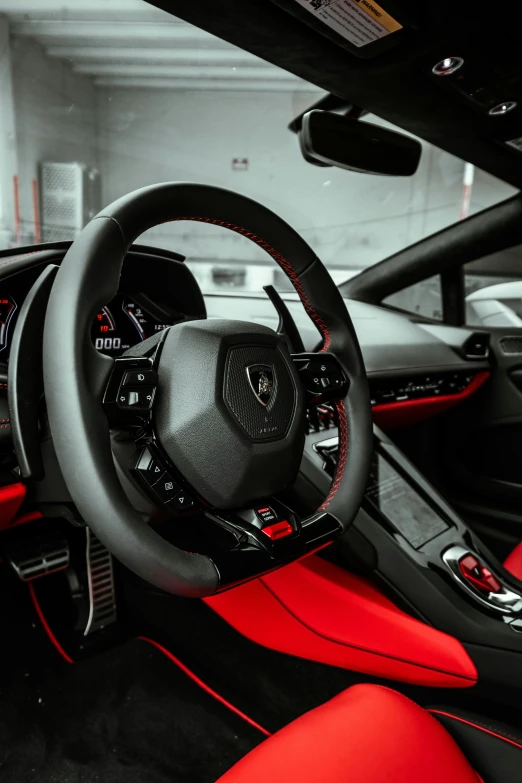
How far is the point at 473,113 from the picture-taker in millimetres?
1785

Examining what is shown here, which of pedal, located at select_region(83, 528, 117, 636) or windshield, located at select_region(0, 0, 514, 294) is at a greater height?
windshield, located at select_region(0, 0, 514, 294)

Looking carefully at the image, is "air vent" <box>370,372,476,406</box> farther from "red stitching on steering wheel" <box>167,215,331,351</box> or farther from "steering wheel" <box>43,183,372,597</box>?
"steering wheel" <box>43,183,372,597</box>

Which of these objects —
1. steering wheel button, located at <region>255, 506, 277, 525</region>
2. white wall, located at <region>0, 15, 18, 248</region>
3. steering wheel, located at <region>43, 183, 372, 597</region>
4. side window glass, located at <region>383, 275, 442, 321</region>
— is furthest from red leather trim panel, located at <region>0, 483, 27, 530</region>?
side window glass, located at <region>383, 275, 442, 321</region>

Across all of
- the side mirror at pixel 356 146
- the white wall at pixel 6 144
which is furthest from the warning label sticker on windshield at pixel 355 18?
the white wall at pixel 6 144

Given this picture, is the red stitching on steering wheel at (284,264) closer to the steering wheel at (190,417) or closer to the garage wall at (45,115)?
the steering wheel at (190,417)

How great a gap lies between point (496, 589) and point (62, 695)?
44.7 inches

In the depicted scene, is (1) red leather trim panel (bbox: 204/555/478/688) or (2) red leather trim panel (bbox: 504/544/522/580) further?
(2) red leather trim panel (bbox: 504/544/522/580)

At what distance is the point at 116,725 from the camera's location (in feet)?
4.96

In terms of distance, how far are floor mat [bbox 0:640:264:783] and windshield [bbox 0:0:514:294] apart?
43.0 inches

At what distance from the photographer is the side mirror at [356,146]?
5.29 ft

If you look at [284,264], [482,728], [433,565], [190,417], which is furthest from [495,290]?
[190,417]

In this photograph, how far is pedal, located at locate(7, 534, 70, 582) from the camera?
1405 millimetres

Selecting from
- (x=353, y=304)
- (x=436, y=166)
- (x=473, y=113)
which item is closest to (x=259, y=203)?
(x=473, y=113)

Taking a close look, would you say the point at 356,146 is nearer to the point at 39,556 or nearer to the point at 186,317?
the point at 186,317
